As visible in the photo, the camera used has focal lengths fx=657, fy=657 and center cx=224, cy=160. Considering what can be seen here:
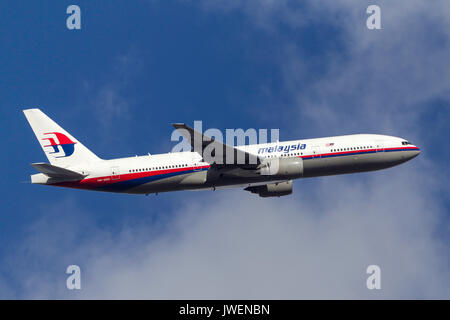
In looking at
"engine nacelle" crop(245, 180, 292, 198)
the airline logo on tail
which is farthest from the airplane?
"engine nacelle" crop(245, 180, 292, 198)

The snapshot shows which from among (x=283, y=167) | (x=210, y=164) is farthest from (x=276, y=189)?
(x=210, y=164)

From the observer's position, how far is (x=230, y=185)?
6200cm

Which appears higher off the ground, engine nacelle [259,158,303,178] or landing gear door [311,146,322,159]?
landing gear door [311,146,322,159]

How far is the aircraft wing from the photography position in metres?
56.9

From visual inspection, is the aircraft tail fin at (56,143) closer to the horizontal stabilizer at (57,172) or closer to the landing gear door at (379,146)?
the horizontal stabilizer at (57,172)

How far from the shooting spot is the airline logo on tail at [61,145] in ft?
207

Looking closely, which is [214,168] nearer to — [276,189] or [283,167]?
[283,167]

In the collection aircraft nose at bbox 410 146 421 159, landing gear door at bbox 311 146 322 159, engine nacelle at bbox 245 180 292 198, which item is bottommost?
engine nacelle at bbox 245 180 292 198

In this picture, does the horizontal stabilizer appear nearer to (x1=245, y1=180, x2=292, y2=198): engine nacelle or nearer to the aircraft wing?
the aircraft wing

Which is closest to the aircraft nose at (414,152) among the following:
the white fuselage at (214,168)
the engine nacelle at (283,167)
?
the white fuselage at (214,168)

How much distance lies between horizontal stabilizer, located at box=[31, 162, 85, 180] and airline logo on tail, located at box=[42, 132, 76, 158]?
3553 millimetres

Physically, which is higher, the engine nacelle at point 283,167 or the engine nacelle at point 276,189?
the engine nacelle at point 283,167

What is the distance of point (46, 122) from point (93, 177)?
8.52 m

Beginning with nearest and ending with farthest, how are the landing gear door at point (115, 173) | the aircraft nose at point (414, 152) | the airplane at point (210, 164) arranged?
1. the airplane at point (210, 164)
2. the landing gear door at point (115, 173)
3. the aircraft nose at point (414, 152)
